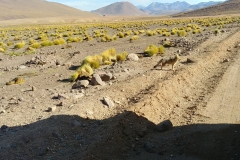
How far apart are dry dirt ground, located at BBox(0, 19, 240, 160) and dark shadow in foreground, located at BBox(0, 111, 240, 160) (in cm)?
2

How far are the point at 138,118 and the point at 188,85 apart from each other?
4.58 meters

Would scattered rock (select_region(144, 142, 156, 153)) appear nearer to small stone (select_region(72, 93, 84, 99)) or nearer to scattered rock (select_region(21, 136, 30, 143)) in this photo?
scattered rock (select_region(21, 136, 30, 143))

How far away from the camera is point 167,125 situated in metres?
7.95

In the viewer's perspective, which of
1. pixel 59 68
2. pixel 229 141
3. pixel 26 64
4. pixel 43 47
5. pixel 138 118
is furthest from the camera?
pixel 43 47

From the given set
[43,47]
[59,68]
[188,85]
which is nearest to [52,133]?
[188,85]

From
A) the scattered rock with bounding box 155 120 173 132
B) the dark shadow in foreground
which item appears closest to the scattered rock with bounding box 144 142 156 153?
the dark shadow in foreground

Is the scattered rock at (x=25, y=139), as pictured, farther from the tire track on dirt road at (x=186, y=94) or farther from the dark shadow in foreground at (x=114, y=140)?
the tire track on dirt road at (x=186, y=94)

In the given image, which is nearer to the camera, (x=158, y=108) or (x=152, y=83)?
(x=158, y=108)

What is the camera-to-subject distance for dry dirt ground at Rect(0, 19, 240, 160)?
6844mm

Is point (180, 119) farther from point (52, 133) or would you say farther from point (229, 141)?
point (52, 133)

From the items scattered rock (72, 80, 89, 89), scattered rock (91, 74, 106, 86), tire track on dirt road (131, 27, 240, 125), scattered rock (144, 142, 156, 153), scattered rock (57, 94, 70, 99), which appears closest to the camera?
scattered rock (144, 142, 156, 153)

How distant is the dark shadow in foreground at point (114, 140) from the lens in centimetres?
666

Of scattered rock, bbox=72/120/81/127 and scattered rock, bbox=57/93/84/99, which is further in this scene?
scattered rock, bbox=57/93/84/99

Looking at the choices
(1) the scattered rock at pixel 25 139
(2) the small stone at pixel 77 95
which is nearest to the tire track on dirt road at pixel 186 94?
(2) the small stone at pixel 77 95
